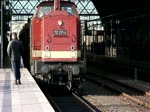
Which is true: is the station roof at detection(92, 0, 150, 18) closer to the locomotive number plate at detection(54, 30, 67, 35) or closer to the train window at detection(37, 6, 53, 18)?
the train window at detection(37, 6, 53, 18)

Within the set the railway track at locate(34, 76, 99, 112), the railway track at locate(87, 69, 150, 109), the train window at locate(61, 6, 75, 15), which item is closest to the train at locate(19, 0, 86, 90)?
the train window at locate(61, 6, 75, 15)

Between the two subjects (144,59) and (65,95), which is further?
(144,59)

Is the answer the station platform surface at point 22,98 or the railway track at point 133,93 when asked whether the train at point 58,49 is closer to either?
the station platform surface at point 22,98

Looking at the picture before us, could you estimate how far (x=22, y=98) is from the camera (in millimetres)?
13523

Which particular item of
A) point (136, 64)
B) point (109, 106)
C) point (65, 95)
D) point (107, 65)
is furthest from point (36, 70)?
point (107, 65)

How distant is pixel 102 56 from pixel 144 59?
8.42 meters

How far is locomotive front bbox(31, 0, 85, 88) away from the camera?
17.8 meters

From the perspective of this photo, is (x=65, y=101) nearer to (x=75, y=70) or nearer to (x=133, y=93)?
(x=75, y=70)

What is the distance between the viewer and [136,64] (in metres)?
31.1

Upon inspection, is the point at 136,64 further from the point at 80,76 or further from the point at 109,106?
the point at 109,106

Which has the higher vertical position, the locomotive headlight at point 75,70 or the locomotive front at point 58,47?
the locomotive front at point 58,47

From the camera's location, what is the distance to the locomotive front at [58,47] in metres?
17.8

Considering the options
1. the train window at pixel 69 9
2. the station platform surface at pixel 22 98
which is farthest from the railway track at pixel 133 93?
the train window at pixel 69 9

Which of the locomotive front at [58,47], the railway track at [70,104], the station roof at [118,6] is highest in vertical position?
the station roof at [118,6]
